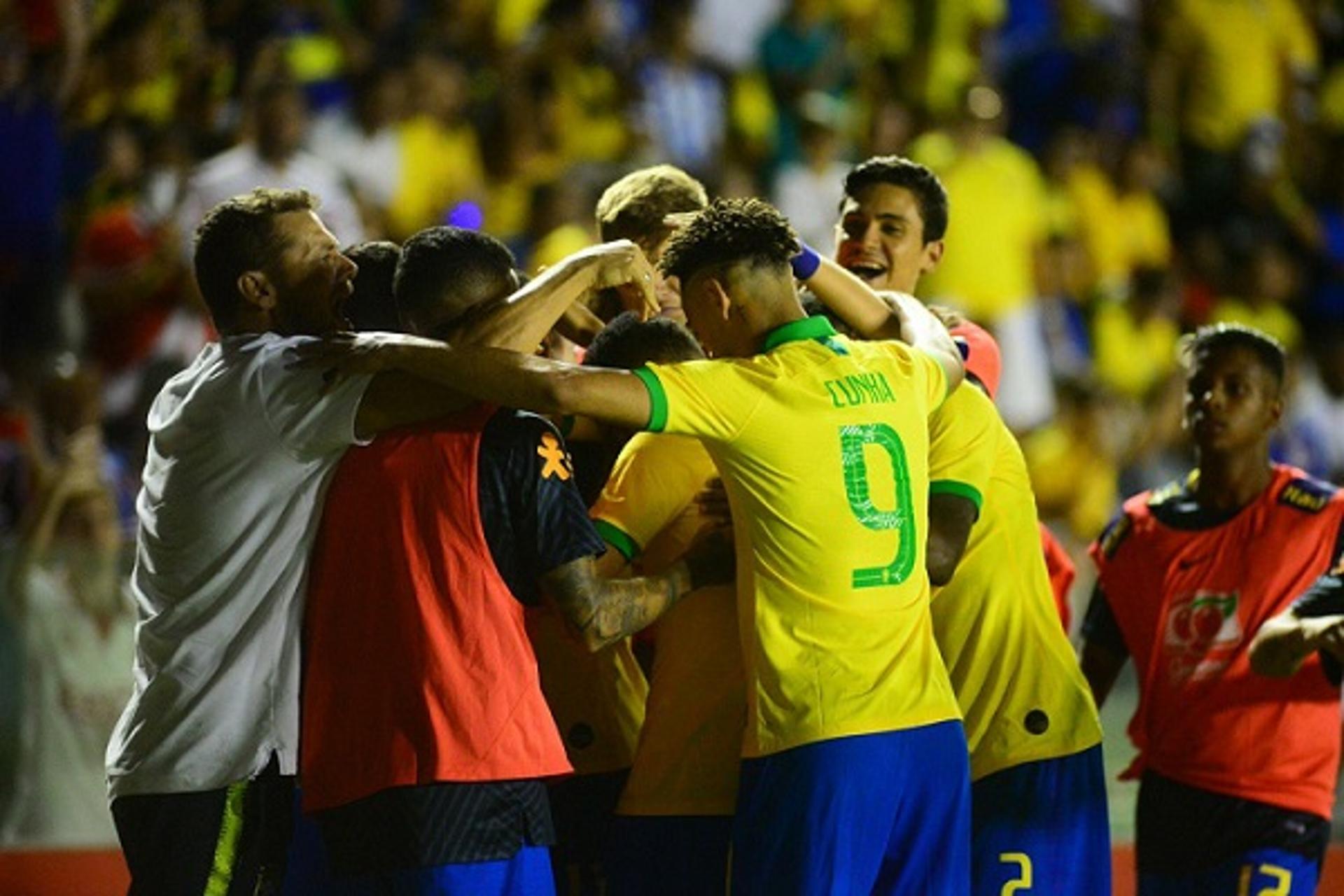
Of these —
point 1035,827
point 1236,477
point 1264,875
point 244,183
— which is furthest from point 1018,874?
point 244,183

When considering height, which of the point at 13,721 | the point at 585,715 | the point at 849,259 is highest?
the point at 849,259

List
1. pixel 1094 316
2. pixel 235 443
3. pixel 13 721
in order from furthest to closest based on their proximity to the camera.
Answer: pixel 1094 316 < pixel 13 721 < pixel 235 443

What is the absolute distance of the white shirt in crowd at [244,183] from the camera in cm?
985

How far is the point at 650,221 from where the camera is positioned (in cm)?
582

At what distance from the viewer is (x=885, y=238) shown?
6066mm

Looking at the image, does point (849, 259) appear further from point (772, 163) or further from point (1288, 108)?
point (1288, 108)

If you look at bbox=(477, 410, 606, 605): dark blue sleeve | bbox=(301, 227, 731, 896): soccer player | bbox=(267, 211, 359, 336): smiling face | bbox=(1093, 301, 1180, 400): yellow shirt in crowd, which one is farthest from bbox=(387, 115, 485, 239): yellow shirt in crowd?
bbox=(477, 410, 606, 605): dark blue sleeve

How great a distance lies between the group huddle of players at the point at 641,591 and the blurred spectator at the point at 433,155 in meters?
5.31

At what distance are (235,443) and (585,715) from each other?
3.93 ft

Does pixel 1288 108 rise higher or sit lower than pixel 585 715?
higher

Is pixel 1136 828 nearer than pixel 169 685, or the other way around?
pixel 169 685

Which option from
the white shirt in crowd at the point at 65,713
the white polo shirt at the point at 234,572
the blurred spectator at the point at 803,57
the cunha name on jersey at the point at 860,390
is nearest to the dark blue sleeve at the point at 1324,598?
the cunha name on jersey at the point at 860,390

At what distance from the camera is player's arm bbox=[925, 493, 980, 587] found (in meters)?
5.22

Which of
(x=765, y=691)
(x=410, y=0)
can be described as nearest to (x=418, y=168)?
(x=410, y=0)
